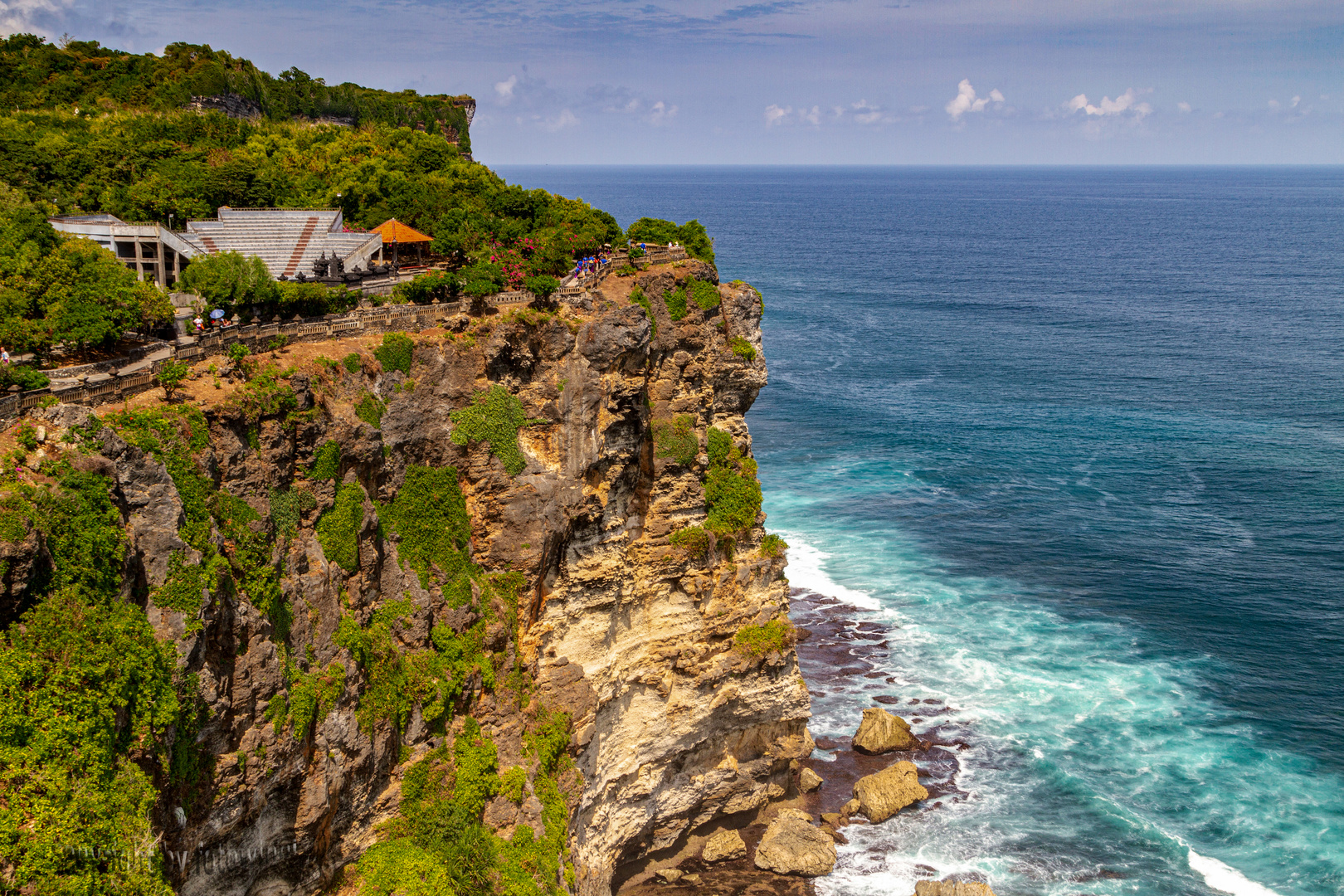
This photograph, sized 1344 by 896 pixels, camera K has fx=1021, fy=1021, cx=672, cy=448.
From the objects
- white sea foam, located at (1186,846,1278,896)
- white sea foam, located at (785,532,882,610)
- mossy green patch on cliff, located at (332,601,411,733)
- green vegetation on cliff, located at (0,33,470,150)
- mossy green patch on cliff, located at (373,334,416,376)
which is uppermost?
green vegetation on cliff, located at (0,33,470,150)

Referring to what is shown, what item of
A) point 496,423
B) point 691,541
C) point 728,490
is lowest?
point 691,541

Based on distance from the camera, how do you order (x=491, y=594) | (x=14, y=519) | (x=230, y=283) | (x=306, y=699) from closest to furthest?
1. (x=14, y=519)
2. (x=306, y=699)
3. (x=491, y=594)
4. (x=230, y=283)

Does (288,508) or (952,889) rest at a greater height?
(288,508)

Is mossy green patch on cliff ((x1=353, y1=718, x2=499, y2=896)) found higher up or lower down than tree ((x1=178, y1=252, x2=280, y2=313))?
lower down

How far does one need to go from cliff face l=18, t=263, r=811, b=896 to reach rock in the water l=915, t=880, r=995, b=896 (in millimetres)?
8826

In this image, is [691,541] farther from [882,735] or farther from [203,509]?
[203,509]

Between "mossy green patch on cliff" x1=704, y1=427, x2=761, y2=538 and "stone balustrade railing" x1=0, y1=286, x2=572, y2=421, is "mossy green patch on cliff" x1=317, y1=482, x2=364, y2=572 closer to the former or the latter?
"stone balustrade railing" x1=0, y1=286, x2=572, y2=421

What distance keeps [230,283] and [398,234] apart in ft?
50.5

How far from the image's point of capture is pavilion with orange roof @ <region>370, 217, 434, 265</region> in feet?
178

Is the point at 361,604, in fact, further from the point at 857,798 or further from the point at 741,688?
the point at 857,798

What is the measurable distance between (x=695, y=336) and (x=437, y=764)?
908 inches

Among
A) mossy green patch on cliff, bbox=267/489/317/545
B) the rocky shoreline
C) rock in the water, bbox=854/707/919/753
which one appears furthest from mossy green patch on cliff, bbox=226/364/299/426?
rock in the water, bbox=854/707/919/753

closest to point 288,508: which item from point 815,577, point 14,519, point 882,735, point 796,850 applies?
point 14,519

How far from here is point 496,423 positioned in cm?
4078
